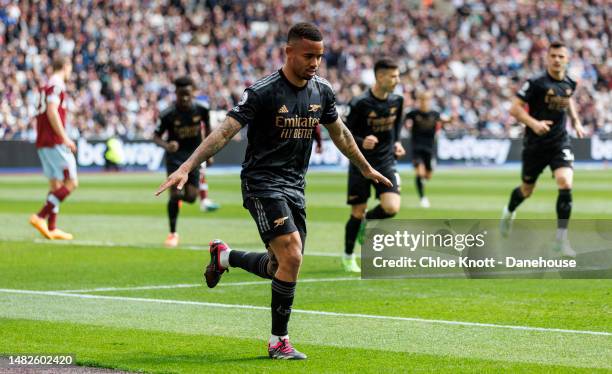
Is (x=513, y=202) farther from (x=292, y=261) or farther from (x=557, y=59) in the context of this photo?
(x=292, y=261)

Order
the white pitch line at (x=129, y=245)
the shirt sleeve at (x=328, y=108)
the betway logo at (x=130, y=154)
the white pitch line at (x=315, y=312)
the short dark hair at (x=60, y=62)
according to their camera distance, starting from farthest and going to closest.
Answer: the betway logo at (x=130, y=154), the short dark hair at (x=60, y=62), the white pitch line at (x=129, y=245), the white pitch line at (x=315, y=312), the shirt sleeve at (x=328, y=108)

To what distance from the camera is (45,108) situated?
1720 centimetres

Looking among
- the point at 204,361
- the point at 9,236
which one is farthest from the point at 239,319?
the point at 9,236

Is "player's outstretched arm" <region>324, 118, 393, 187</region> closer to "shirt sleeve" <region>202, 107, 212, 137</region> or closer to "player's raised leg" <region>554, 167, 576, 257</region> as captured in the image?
"player's raised leg" <region>554, 167, 576, 257</region>

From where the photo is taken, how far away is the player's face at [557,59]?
14531mm

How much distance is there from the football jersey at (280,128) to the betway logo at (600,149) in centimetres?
4136

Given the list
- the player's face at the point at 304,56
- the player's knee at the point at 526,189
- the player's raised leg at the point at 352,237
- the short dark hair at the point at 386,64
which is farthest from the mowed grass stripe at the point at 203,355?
the player's knee at the point at 526,189

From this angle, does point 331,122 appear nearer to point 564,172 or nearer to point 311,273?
→ point 311,273

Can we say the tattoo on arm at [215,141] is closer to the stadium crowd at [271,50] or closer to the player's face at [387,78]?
the player's face at [387,78]

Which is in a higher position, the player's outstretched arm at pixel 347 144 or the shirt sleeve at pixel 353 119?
the player's outstretched arm at pixel 347 144

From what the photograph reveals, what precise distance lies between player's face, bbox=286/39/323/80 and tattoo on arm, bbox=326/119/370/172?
64 cm

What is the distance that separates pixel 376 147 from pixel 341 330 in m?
4.89

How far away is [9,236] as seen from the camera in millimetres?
18000

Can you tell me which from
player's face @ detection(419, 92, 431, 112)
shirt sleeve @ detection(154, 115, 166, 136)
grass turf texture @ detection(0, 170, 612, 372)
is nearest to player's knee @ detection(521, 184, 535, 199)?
grass turf texture @ detection(0, 170, 612, 372)
